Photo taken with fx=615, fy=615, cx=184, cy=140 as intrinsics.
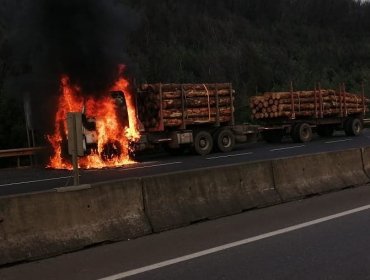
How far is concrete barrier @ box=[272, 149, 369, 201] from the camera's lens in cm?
1031

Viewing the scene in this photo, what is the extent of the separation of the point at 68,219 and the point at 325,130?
24.6 metres

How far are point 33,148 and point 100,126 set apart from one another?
10.8ft

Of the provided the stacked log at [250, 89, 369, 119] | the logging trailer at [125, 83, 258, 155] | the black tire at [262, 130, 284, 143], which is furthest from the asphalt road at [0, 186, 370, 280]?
the black tire at [262, 130, 284, 143]

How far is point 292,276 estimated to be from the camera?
558 centimetres

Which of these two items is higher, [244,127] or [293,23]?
[293,23]

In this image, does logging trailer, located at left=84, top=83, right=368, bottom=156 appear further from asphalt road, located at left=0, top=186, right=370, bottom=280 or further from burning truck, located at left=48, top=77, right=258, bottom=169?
asphalt road, located at left=0, top=186, right=370, bottom=280

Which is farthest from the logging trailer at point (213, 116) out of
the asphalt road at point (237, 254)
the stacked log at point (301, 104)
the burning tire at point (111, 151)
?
the asphalt road at point (237, 254)

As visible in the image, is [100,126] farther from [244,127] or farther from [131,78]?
[244,127]

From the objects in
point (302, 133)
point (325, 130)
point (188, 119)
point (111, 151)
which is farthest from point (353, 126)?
point (111, 151)

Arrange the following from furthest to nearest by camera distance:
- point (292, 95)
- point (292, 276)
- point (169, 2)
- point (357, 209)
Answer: point (169, 2)
point (292, 95)
point (357, 209)
point (292, 276)

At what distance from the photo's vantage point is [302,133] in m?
26.6

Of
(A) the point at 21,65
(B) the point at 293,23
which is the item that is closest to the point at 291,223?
(A) the point at 21,65

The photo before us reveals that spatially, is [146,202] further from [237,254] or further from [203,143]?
[203,143]

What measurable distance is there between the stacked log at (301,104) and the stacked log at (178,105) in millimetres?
4048
